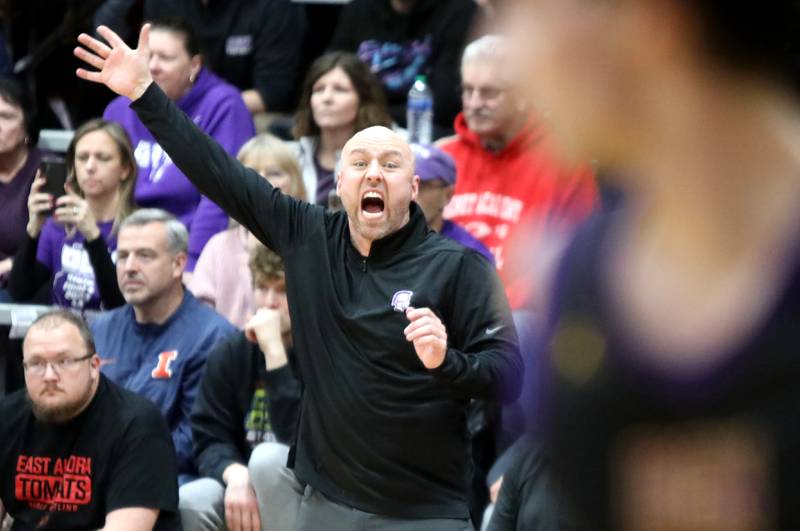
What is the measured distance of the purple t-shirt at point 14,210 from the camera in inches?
260

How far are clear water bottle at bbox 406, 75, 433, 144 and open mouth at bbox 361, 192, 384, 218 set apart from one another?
2.31 metres

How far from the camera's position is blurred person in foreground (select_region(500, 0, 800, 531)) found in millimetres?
1070

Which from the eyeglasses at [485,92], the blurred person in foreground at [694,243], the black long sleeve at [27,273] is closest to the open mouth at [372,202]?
the eyeglasses at [485,92]

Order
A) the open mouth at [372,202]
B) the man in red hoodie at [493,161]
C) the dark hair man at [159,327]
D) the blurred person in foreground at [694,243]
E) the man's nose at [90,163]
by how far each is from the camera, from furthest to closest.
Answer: the man's nose at [90,163], the man in red hoodie at [493,161], the dark hair man at [159,327], the open mouth at [372,202], the blurred person in foreground at [694,243]

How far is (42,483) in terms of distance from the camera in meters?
4.93

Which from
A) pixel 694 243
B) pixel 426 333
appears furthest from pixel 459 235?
pixel 694 243

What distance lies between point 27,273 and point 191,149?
2.45 meters

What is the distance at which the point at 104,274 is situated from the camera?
5938mm

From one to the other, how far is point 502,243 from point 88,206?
1792 millimetres

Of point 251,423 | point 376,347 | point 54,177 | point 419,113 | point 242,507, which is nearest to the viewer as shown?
point 376,347

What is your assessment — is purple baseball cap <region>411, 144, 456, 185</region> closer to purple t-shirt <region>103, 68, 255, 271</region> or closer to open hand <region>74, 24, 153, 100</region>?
purple t-shirt <region>103, 68, 255, 271</region>

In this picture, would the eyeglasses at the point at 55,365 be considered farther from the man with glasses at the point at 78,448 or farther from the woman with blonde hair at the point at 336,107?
the woman with blonde hair at the point at 336,107

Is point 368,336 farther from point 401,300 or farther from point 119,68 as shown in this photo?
point 119,68

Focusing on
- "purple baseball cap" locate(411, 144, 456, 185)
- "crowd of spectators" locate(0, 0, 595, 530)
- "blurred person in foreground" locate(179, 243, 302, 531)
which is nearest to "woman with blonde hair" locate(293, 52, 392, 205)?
"crowd of spectators" locate(0, 0, 595, 530)
